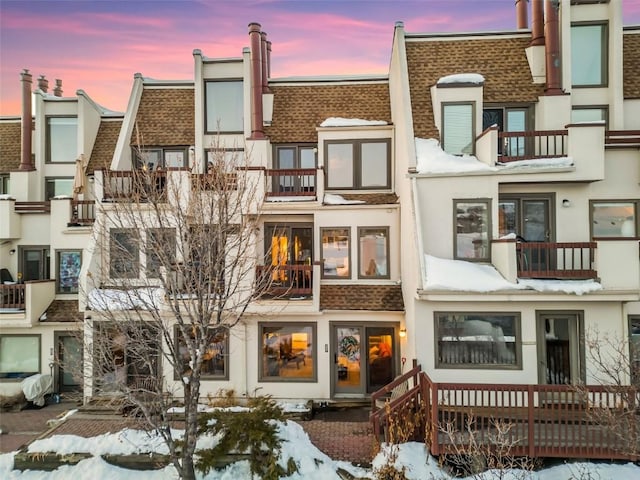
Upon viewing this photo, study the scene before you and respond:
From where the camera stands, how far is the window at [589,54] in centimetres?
1285

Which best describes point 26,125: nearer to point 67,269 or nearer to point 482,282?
point 67,269

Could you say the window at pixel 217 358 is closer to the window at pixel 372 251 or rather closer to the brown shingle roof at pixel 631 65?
the window at pixel 372 251

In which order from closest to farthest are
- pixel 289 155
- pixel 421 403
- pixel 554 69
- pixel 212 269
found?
pixel 212 269 < pixel 421 403 < pixel 554 69 < pixel 289 155

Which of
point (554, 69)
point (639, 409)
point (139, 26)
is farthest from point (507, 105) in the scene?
point (139, 26)

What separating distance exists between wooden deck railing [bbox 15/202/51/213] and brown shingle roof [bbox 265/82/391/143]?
29.8 feet

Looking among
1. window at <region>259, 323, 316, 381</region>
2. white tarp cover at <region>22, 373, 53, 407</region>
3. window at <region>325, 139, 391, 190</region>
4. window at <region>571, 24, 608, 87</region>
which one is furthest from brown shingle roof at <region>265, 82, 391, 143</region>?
white tarp cover at <region>22, 373, 53, 407</region>

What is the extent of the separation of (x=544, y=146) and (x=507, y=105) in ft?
6.87

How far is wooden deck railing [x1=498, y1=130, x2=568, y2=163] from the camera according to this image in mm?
11227

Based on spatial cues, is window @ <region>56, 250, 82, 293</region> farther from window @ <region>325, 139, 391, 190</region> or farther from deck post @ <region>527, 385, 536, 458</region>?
deck post @ <region>527, 385, 536, 458</region>

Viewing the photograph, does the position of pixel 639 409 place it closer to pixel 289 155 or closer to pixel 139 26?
pixel 289 155

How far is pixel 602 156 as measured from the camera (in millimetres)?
10789

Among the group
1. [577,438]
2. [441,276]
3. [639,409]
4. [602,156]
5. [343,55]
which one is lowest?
[577,438]

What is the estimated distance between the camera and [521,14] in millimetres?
15883

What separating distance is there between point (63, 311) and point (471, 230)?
1412cm
